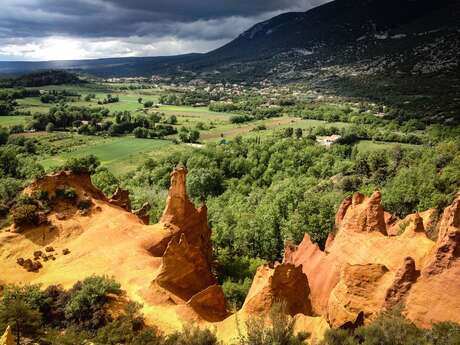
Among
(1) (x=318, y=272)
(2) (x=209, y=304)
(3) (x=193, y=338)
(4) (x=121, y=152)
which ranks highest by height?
(3) (x=193, y=338)

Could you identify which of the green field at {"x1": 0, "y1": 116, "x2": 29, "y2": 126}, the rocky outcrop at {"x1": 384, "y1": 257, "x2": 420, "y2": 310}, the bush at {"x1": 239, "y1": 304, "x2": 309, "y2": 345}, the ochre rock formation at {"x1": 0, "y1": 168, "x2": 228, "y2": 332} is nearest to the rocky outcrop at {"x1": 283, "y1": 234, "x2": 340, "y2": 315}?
the rocky outcrop at {"x1": 384, "y1": 257, "x2": 420, "y2": 310}

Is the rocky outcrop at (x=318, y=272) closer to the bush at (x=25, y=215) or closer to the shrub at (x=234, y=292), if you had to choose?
the shrub at (x=234, y=292)

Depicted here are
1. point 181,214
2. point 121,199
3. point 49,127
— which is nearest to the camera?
point 181,214

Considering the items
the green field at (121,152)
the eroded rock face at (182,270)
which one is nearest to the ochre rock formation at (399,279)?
the eroded rock face at (182,270)

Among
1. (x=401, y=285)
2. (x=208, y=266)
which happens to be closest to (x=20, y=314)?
(x=208, y=266)

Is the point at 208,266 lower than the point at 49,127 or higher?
higher

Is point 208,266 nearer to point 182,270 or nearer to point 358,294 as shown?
point 182,270

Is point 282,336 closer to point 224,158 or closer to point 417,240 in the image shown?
point 417,240
